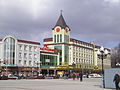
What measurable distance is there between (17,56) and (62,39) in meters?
22.3

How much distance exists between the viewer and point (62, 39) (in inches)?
3775

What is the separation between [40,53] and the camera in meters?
89.2

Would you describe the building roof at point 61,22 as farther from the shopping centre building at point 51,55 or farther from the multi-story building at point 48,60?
the multi-story building at point 48,60

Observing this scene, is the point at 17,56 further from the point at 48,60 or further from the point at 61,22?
the point at 61,22

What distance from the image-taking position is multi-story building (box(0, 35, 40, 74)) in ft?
254

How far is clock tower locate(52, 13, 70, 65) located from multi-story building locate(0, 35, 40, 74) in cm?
1371

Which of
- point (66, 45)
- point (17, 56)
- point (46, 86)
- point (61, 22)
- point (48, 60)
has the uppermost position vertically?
point (61, 22)

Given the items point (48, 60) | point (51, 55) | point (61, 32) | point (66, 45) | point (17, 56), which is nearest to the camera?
point (17, 56)

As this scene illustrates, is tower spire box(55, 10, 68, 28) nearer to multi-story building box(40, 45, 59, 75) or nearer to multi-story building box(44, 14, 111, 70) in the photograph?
multi-story building box(44, 14, 111, 70)

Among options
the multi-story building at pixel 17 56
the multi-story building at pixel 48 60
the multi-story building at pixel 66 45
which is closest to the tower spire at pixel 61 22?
the multi-story building at pixel 66 45

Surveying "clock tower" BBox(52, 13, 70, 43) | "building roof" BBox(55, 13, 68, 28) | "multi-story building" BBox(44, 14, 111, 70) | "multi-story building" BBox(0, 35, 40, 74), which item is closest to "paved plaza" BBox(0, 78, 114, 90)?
"multi-story building" BBox(0, 35, 40, 74)

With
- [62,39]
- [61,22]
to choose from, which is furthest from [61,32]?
[61,22]

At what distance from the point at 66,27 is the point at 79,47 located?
13672mm

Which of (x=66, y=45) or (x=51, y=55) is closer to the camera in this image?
(x=51, y=55)
